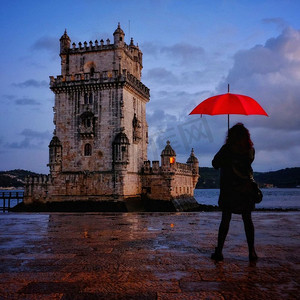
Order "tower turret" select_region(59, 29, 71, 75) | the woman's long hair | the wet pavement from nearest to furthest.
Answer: the wet pavement
the woman's long hair
"tower turret" select_region(59, 29, 71, 75)

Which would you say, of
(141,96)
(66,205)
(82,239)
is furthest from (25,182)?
(82,239)

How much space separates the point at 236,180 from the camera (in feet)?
21.2

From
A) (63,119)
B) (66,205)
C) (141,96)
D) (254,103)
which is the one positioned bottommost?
(66,205)

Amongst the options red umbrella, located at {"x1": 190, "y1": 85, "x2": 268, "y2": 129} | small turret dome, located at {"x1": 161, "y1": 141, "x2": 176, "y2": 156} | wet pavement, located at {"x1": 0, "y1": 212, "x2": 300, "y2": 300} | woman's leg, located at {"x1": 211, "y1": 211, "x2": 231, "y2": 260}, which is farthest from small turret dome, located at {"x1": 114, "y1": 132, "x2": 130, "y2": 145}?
woman's leg, located at {"x1": 211, "y1": 211, "x2": 231, "y2": 260}

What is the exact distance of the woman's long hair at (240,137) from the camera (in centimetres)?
657

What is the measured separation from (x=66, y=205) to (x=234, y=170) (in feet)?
110

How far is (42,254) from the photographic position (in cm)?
695

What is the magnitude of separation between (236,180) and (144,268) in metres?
2.09

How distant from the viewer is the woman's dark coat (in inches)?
253

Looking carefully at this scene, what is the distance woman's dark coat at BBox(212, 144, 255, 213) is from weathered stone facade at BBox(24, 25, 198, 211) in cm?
3057

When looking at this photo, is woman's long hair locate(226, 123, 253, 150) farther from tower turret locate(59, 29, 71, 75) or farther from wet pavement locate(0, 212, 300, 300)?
tower turret locate(59, 29, 71, 75)

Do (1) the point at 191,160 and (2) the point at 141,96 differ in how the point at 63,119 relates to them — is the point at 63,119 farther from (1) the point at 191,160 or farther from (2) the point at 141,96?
(1) the point at 191,160

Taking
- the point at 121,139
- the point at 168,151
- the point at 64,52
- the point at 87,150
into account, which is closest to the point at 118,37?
the point at 64,52

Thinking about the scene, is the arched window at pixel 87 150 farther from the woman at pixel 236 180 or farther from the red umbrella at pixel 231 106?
the woman at pixel 236 180
